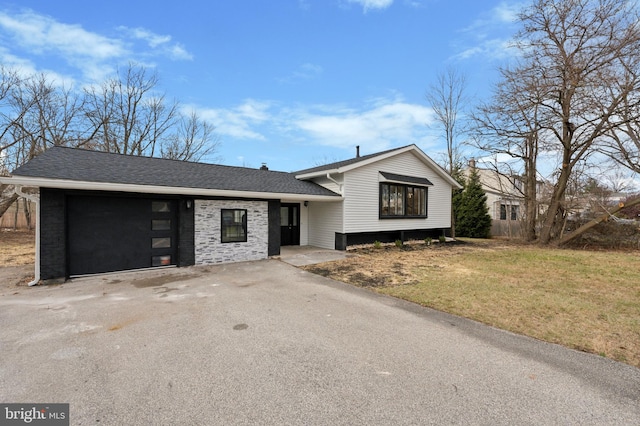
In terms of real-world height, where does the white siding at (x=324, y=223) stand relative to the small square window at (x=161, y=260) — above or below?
above

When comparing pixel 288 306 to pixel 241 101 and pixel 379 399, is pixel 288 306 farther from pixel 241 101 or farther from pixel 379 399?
pixel 241 101

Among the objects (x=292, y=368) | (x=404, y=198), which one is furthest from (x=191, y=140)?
(x=292, y=368)

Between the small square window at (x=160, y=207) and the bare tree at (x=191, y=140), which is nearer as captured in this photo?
the small square window at (x=160, y=207)

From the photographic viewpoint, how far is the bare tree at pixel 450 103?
17359mm

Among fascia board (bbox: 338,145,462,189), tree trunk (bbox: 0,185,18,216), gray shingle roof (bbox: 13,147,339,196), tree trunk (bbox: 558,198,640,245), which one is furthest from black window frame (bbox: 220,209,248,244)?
tree trunk (bbox: 0,185,18,216)

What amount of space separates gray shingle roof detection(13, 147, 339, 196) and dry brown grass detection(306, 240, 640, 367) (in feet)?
12.2

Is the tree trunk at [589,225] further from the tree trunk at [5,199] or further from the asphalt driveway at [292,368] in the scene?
the tree trunk at [5,199]

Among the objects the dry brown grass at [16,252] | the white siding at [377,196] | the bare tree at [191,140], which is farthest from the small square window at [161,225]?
the bare tree at [191,140]

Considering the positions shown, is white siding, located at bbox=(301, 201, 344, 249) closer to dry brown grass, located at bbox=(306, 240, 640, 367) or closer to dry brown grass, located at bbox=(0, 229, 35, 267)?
dry brown grass, located at bbox=(306, 240, 640, 367)

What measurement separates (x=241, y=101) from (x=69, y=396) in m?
16.7

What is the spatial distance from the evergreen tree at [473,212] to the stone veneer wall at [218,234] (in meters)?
15.2

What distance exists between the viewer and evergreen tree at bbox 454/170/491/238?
1878cm

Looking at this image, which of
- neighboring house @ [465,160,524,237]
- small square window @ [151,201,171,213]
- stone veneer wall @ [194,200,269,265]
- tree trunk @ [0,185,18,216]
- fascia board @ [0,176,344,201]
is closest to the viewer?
A: fascia board @ [0,176,344,201]

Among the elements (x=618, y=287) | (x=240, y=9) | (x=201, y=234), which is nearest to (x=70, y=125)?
(x=240, y=9)
